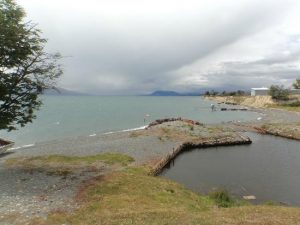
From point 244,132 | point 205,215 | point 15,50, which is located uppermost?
point 15,50

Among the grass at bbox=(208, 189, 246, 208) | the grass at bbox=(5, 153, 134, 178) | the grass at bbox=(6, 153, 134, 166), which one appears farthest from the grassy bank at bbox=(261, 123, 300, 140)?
the grass at bbox=(208, 189, 246, 208)

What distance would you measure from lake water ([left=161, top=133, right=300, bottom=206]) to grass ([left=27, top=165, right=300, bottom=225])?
8547 millimetres

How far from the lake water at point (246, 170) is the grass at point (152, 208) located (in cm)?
855

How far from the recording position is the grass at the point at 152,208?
18.3m

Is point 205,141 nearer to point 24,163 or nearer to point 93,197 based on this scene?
point 24,163

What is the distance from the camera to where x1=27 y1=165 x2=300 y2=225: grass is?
18.3m

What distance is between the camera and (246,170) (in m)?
46.3

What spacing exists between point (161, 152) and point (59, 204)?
32463 mm

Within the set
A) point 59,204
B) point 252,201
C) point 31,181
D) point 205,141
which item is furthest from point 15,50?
point 205,141

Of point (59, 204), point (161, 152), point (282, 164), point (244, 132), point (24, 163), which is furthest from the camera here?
point (244, 132)

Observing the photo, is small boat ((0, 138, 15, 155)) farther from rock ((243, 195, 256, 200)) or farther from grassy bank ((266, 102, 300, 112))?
grassy bank ((266, 102, 300, 112))

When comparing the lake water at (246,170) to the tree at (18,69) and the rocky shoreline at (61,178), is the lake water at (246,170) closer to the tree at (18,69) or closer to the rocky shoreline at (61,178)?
the rocky shoreline at (61,178)

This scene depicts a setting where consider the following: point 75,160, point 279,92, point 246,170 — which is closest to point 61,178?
point 75,160

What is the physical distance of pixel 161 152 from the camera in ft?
178
